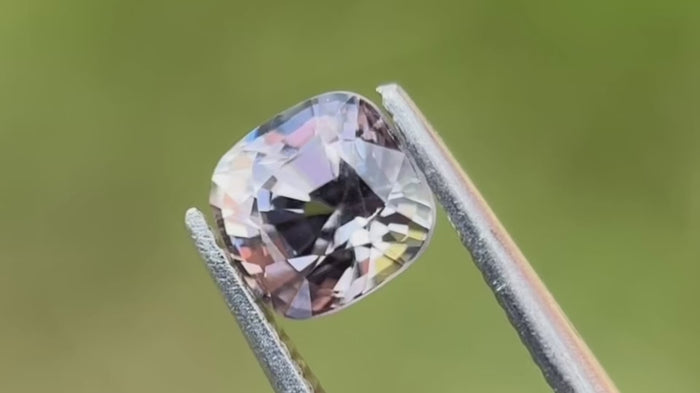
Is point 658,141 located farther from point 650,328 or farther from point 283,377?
point 283,377

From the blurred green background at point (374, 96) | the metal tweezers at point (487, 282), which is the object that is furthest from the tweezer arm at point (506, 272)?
the blurred green background at point (374, 96)

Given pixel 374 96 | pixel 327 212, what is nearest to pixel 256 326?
pixel 327 212

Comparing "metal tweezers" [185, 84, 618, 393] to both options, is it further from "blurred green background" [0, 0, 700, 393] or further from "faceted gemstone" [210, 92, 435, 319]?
"blurred green background" [0, 0, 700, 393]

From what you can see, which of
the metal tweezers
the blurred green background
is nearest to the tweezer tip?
the metal tweezers

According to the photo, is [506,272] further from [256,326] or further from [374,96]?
[374,96]

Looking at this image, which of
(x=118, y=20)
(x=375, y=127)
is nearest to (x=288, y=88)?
(x=118, y=20)

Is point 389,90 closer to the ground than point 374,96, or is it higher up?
closer to the ground
